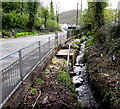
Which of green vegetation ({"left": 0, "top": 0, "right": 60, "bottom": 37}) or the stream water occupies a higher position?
green vegetation ({"left": 0, "top": 0, "right": 60, "bottom": 37})

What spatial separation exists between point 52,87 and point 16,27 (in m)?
28.0

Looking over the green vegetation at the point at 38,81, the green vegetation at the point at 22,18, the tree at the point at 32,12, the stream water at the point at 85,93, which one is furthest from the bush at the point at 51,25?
the green vegetation at the point at 38,81

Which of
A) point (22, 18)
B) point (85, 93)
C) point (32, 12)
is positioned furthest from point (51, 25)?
point (85, 93)

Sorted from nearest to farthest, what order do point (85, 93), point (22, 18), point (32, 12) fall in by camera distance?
point (85, 93)
point (22, 18)
point (32, 12)

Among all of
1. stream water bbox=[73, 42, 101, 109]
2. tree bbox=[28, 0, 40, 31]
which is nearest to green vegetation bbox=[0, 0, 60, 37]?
tree bbox=[28, 0, 40, 31]

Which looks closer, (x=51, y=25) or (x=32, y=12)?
(x=32, y=12)

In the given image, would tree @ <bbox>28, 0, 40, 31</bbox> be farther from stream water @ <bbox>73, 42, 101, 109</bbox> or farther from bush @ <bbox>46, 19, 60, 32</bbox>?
stream water @ <bbox>73, 42, 101, 109</bbox>

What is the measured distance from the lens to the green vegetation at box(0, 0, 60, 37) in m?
26.9

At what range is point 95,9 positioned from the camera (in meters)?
14.3

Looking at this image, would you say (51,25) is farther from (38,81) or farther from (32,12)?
(38,81)

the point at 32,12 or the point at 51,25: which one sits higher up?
the point at 32,12

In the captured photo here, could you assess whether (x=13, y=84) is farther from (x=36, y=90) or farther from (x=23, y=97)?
(x=36, y=90)

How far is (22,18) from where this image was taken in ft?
103

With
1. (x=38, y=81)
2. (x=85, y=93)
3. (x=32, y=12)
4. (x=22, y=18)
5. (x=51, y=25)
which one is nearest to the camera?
(x=38, y=81)
